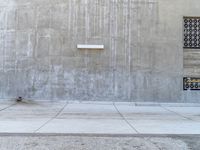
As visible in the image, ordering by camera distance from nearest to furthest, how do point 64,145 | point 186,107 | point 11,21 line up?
point 64,145, point 186,107, point 11,21

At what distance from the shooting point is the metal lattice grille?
14.6 metres

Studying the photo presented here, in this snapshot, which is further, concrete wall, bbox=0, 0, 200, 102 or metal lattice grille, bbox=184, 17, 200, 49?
metal lattice grille, bbox=184, 17, 200, 49

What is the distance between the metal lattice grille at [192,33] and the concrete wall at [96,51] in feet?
1.35

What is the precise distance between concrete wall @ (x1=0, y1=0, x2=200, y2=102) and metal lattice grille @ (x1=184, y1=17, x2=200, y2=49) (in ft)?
1.35

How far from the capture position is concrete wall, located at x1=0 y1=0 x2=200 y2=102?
14188 millimetres

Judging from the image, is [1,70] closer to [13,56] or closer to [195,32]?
[13,56]

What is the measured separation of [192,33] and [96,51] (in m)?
4.99

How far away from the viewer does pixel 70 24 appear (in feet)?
47.3

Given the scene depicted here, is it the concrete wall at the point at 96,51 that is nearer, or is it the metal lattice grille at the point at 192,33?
the concrete wall at the point at 96,51

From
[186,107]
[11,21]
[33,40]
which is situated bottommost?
[186,107]

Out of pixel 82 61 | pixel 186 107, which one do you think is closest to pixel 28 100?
pixel 82 61

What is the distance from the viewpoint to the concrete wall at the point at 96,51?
1419 centimetres

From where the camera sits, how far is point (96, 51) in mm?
14234

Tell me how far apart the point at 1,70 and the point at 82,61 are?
410 cm
